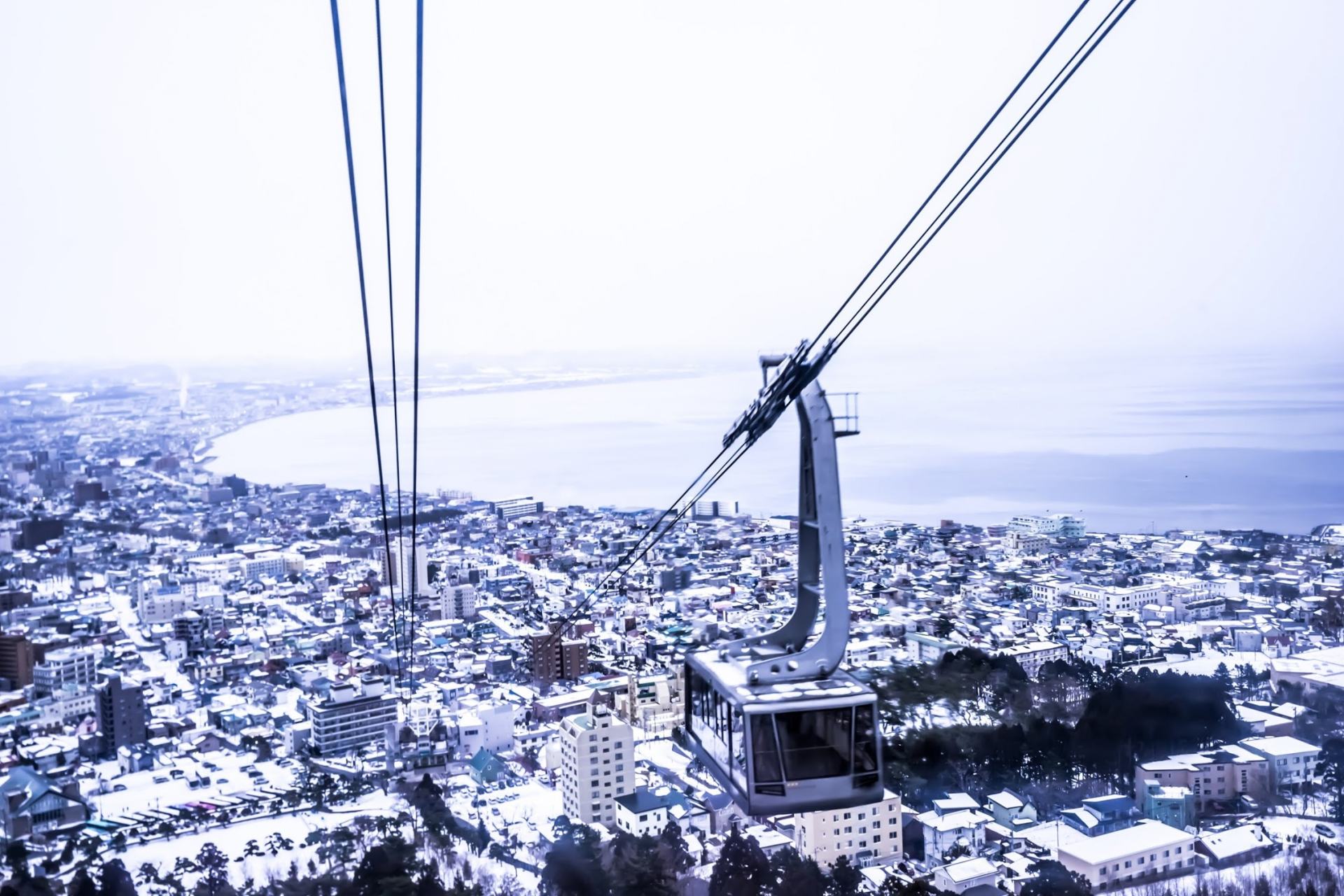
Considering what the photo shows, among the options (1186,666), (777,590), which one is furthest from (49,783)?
(1186,666)

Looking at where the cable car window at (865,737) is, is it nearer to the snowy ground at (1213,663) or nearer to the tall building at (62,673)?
the snowy ground at (1213,663)

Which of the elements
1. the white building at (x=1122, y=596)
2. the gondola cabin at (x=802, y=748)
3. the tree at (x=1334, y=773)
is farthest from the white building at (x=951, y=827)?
the gondola cabin at (x=802, y=748)

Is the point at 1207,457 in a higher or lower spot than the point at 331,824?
higher

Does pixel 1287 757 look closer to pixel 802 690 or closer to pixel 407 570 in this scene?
pixel 802 690

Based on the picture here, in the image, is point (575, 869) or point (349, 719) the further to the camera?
point (349, 719)

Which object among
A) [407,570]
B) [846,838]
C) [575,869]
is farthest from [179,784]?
[407,570]

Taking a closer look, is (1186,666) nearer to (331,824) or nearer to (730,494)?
(331,824)

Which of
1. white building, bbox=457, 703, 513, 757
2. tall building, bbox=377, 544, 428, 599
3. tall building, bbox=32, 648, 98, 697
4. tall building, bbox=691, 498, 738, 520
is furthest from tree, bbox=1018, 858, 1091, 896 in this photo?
tall building, bbox=691, 498, 738, 520
